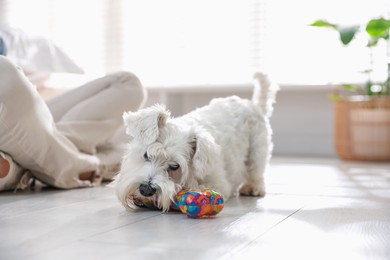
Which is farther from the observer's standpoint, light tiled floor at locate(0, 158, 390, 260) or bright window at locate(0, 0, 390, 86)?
bright window at locate(0, 0, 390, 86)

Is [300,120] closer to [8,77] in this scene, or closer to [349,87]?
[349,87]

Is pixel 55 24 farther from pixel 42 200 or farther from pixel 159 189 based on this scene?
pixel 159 189

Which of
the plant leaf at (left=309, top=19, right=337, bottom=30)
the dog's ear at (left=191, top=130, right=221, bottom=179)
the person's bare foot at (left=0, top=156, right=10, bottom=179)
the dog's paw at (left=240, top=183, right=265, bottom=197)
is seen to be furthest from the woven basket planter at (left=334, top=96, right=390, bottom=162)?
the person's bare foot at (left=0, top=156, right=10, bottom=179)

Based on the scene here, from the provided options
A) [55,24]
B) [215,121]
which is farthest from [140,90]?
[55,24]

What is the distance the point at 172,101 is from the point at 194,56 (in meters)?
0.44

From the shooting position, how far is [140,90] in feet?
10.1

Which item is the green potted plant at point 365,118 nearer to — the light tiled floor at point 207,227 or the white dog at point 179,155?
the light tiled floor at point 207,227

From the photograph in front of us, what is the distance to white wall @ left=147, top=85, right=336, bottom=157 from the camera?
4.82m

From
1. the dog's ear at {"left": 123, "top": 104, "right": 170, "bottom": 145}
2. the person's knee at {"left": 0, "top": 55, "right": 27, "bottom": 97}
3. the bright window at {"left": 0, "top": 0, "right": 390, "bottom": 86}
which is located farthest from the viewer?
the bright window at {"left": 0, "top": 0, "right": 390, "bottom": 86}

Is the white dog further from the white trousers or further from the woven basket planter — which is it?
the woven basket planter

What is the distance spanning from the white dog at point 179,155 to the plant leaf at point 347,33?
1.81 m

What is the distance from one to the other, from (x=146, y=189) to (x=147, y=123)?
0.24 meters

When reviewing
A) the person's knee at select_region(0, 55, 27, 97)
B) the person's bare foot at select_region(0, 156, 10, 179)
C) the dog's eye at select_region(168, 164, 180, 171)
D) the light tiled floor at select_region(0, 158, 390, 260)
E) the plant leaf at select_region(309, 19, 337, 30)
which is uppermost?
the plant leaf at select_region(309, 19, 337, 30)

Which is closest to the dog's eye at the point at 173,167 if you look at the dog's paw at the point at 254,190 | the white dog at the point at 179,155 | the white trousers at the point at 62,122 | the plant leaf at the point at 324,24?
the white dog at the point at 179,155
